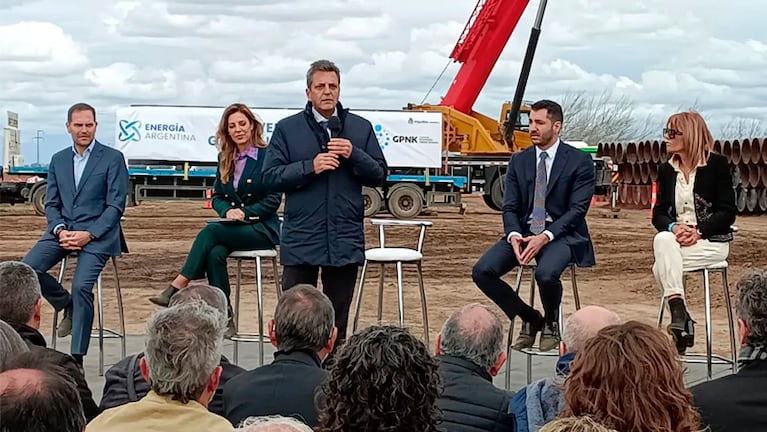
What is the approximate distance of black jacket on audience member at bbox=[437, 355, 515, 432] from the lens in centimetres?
300

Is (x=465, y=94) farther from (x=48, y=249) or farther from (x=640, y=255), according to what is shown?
(x=48, y=249)

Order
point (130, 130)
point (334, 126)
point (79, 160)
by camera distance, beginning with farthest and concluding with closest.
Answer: point (130, 130) < point (79, 160) < point (334, 126)

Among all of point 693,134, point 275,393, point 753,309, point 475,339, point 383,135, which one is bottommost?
point 275,393

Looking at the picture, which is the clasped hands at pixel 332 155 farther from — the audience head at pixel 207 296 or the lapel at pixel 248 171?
the audience head at pixel 207 296

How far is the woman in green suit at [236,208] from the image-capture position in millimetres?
6004

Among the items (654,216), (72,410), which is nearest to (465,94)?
(654,216)

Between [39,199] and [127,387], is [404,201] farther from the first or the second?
[127,387]

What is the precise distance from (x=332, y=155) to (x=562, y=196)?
4.66 feet

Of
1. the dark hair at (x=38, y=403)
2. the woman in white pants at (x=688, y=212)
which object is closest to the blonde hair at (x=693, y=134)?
the woman in white pants at (x=688, y=212)

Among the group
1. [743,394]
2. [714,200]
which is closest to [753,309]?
[743,394]

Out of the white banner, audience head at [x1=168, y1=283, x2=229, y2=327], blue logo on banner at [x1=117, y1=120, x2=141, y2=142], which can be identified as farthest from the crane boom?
audience head at [x1=168, y1=283, x2=229, y2=327]

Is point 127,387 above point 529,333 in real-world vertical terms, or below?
above

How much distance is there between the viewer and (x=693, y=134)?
19.2ft

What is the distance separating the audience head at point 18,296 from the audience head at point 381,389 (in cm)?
194
